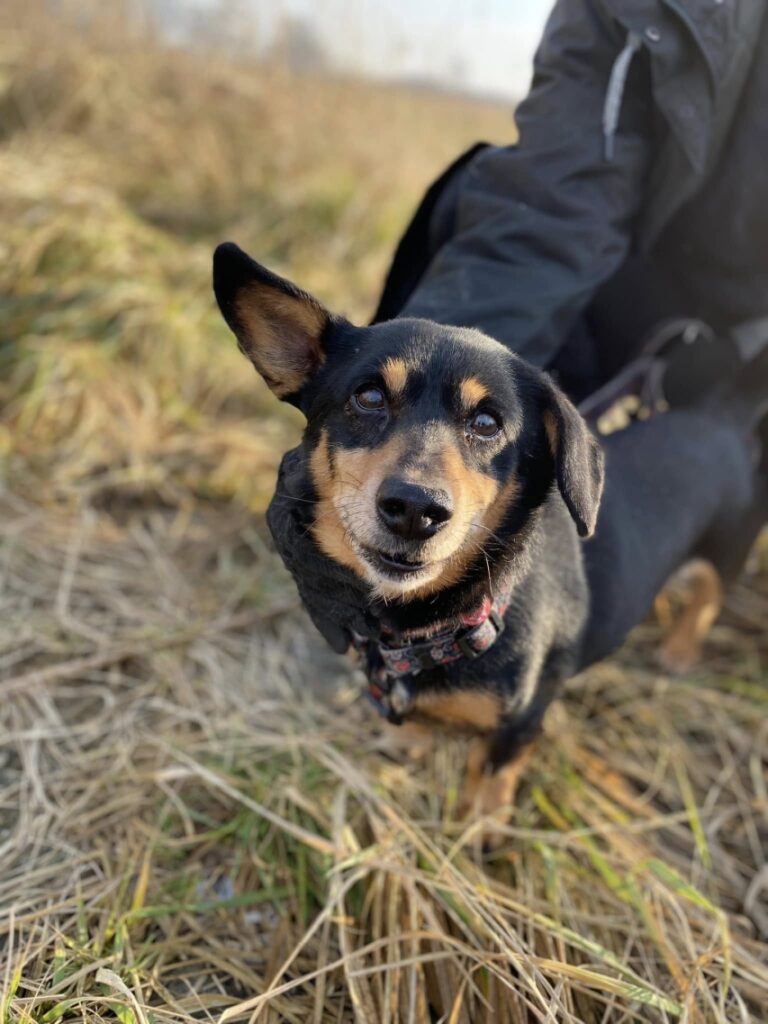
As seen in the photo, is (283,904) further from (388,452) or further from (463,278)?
(463,278)

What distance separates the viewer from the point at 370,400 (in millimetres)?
1826

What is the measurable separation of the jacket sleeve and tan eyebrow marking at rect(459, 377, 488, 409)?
1.83ft

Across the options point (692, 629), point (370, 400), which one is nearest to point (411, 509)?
point (370, 400)

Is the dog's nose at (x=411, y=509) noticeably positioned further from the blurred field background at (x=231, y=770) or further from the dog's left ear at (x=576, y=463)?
the blurred field background at (x=231, y=770)

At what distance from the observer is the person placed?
2.18 meters

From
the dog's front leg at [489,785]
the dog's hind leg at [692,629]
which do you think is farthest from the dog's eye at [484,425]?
the dog's hind leg at [692,629]

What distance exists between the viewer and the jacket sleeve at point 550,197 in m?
2.29

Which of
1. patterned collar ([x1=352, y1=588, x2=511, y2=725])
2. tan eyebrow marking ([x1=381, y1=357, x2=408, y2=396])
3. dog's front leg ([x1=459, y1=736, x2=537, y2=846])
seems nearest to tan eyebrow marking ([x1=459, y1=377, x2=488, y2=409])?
tan eyebrow marking ([x1=381, y1=357, x2=408, y2=396])

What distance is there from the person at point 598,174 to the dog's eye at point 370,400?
0.59 metres

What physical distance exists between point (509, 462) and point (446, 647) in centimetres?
49

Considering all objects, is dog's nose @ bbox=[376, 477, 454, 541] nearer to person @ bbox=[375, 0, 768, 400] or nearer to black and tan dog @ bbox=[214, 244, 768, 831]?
black and tan dog @ bbox=[214, 244, 768, 831]

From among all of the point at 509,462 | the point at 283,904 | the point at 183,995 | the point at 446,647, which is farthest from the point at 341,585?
the point at 183,995

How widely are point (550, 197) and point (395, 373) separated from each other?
0.96 meters

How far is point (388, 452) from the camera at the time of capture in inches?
66.6
